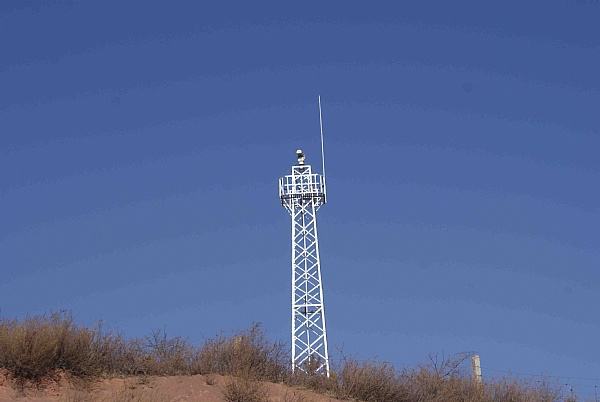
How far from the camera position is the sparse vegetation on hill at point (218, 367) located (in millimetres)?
13562

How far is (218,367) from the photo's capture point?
15.1 metres

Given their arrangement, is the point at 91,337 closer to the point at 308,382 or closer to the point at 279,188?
the point at 308,382

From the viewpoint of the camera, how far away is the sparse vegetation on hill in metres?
13.6

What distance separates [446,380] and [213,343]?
179 inches

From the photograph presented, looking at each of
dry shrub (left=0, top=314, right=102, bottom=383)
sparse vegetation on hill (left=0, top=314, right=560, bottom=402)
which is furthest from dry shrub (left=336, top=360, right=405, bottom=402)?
dry shrub (left=0, top=314, right=102, bottom=383)

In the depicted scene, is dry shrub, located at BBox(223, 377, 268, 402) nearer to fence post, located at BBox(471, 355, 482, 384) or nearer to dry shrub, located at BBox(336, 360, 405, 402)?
dry shrub, located at BBox(336, 360, 405, 402)

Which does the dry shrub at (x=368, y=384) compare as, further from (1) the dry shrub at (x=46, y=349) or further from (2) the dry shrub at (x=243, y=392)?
(1) the dry shrub at (x=46, y=349)

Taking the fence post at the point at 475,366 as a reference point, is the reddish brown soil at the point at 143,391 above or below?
below

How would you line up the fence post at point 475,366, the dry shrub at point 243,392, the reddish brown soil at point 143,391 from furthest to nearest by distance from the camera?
the fence post at point 475,366, the dry shrub at point 243,392, the reddish brown soil at point 143,391

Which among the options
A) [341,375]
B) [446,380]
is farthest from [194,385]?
Answer: [446,380]

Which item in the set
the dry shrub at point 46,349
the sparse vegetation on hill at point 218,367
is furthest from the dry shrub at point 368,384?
the dry shrub at point 46,349

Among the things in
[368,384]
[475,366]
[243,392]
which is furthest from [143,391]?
[475,366]

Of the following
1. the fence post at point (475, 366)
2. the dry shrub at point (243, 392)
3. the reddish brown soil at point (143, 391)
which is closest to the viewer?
the reddish brown soil at point (143, 391)

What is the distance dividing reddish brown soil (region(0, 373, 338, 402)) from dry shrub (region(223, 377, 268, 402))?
13 centimetres
